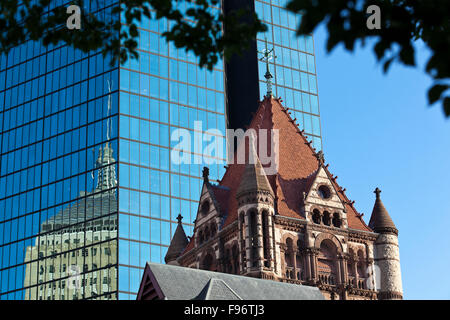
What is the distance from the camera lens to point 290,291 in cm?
4147

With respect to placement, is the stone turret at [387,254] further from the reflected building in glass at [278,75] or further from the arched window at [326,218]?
the reflected building in glass at [278,75]

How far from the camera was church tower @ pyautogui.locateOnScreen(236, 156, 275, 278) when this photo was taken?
167 feet

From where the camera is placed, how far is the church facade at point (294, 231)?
52344 mm

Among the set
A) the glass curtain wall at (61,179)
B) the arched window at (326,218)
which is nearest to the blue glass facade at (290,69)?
the glass curtain wall at (61,179)

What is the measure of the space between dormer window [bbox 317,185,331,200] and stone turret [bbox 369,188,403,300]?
13.7 ft

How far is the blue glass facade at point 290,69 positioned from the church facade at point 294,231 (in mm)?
33057

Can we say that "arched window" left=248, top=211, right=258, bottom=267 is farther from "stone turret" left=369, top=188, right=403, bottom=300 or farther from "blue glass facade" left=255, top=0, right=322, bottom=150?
"blue glass facade" left=255, top=0, right=322, bottom=150

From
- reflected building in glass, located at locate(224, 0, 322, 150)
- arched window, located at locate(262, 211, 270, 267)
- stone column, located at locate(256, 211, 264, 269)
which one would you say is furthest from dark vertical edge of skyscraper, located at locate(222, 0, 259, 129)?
stone column, located at locate(256, 211, 264, 269)

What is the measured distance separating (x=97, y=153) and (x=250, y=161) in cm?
3033

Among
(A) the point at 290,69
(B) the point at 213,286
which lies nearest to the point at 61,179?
(A) the point at 290,69

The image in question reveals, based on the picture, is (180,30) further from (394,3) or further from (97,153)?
(97,153)

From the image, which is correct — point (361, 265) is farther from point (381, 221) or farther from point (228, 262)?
point (228, 262)

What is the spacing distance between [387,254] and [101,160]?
3315 cm
